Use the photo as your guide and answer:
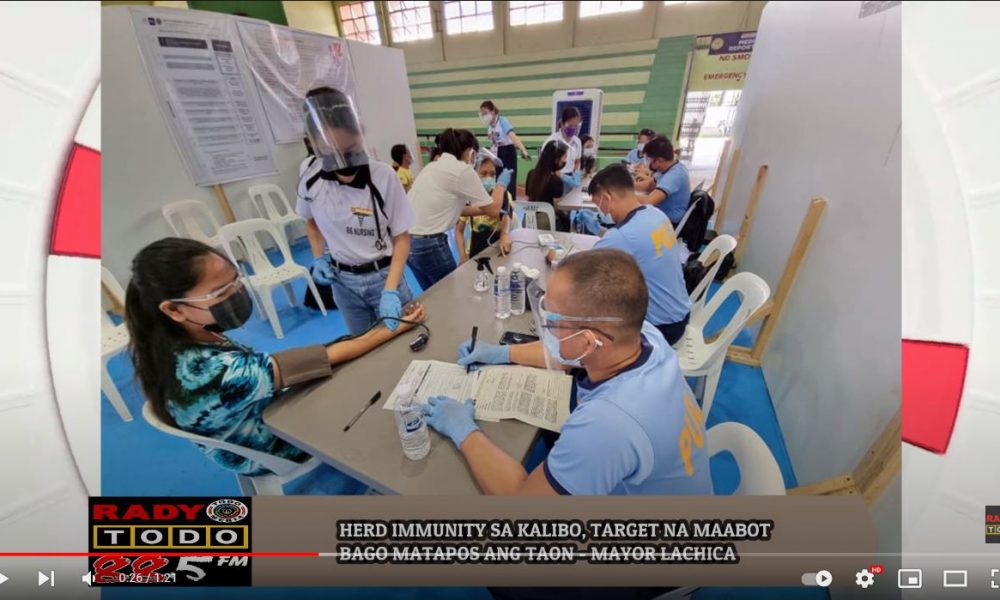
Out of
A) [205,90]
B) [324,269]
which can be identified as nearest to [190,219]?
[205,90]

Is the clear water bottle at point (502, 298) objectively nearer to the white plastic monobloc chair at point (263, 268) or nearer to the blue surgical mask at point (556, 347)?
the blue surgical mask at point (556, 347)

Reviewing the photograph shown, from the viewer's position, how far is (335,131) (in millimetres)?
1379

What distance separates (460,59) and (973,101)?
8270 millimetres

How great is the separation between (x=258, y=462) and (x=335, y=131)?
128cm

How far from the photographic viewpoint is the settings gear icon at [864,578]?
0.61 meters

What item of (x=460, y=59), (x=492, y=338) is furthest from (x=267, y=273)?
(x=460, y=59)

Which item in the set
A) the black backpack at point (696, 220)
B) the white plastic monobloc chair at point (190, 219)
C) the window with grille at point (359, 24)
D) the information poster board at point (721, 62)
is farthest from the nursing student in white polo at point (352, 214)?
the information poster board at point (721, 62)

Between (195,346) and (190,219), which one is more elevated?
(195,346)

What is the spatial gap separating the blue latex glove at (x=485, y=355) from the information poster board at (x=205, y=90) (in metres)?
3.95

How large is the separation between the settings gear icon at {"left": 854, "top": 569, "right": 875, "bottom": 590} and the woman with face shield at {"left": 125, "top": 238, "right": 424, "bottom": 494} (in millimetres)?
1424

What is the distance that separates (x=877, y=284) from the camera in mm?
1246

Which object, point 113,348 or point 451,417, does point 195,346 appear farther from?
point 113,348

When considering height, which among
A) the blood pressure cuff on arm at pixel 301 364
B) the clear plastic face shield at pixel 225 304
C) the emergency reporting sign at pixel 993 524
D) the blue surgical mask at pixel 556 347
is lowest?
the blood pressure cuff on arm at pixel 301 364

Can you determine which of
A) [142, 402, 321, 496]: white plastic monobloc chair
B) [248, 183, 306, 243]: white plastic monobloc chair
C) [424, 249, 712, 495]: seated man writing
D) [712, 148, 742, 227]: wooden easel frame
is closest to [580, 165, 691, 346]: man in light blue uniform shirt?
[424, 249, 712, 495]: seated man writing
